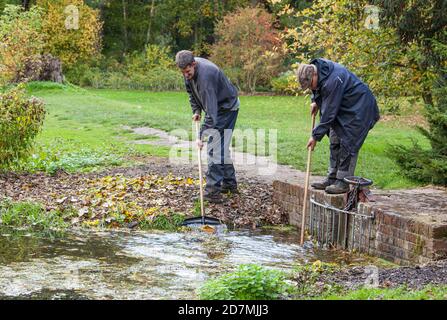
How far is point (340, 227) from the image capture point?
9383 mm

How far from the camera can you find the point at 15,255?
820cm

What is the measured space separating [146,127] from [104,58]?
2671 cm

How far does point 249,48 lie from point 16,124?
2656cm

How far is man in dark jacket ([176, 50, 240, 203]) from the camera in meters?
10.5

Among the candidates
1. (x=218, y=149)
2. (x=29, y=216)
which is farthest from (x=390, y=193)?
(x=29, y=216)

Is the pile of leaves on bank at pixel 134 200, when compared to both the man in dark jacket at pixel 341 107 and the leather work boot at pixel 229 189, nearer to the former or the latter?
the leather work boot at pixel 229 189

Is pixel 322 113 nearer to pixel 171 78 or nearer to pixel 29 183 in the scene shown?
pixel 29 183

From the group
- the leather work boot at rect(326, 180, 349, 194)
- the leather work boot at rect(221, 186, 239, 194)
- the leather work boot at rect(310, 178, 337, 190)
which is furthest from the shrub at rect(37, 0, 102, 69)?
the leather work boot at rect(326, 180, 349, 194)

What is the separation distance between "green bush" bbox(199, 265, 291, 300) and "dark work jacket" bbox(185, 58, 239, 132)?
442cm

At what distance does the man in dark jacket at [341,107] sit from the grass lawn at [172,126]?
2317 millimetres

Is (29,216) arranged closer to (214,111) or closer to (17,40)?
(214,111)

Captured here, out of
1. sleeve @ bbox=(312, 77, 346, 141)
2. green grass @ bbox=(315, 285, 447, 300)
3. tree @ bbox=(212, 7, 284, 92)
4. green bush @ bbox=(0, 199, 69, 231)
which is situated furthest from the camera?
tree @ bbox=(212, 7, 284, 92)

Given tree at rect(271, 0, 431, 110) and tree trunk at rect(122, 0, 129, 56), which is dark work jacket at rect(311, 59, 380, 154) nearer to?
tree at rect(271, 0, 431, 110)
